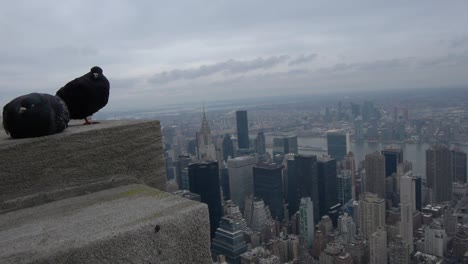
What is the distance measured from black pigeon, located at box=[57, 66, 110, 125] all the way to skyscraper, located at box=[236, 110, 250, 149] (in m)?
34.9

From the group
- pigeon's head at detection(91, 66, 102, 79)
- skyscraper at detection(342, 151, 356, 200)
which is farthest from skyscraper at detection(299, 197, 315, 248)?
pigeon's head at detection(91, 66, 102, 79)

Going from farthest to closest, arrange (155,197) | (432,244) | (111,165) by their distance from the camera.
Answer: (432,244) → (111,165) → (155,197)

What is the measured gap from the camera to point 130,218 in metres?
1.30

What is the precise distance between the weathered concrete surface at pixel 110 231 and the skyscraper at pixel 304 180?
2418 centimetres

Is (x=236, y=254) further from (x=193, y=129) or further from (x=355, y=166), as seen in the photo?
(x=193, y=129)

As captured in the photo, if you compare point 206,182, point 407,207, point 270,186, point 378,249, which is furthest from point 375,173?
point 206,182

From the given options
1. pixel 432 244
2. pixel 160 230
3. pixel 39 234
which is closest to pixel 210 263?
pixel 160 230

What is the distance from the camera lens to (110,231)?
1.19 metres

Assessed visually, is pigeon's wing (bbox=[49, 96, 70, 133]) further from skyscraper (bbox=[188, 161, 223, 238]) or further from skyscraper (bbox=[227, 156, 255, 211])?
skyscraper (bbox=[227, 156, 255, 211])

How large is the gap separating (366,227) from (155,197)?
19.7m

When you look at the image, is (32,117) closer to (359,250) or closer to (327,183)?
(359,250)

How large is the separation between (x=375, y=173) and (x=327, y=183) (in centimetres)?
325

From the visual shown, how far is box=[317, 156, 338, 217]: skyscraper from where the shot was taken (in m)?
25.0

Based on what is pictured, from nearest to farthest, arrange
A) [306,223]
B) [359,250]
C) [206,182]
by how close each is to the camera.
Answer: [359,250], [306,223], [206,182]
